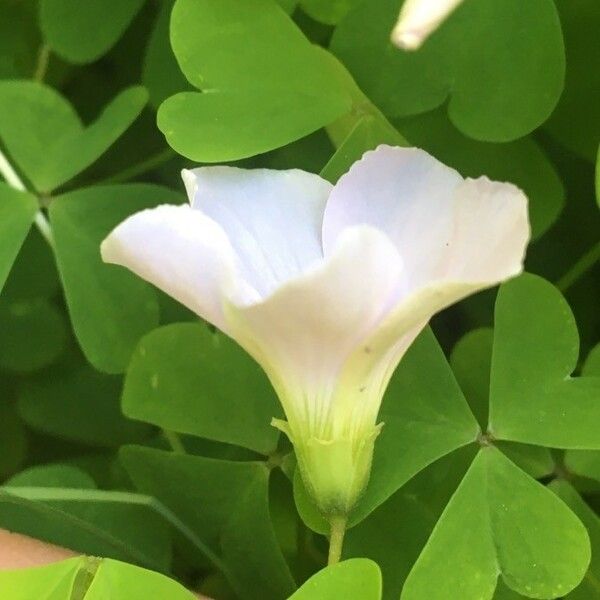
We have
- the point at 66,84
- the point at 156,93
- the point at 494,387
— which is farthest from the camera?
the point at 66,84

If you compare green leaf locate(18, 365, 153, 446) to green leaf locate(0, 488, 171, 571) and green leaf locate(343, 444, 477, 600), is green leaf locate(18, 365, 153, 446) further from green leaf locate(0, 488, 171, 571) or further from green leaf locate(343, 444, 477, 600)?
green leaf locate(343, 444, 477, 600)

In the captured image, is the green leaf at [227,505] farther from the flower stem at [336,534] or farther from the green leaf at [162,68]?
the green leaf at [162,68]

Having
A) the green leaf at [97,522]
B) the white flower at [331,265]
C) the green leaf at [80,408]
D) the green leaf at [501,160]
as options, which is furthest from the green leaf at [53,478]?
the green leaf at [501,160]

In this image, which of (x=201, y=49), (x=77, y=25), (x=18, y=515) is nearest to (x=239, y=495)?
(x=18, y=515)

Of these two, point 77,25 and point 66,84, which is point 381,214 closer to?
point 77,25

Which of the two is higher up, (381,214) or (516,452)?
(381,214)

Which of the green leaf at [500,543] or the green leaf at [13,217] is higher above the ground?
the green leaf at [13,217]

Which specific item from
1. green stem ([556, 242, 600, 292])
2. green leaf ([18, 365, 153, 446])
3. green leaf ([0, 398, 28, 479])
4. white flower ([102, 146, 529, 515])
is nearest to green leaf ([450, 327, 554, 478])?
green stem ([556, 242, 600, 292])
